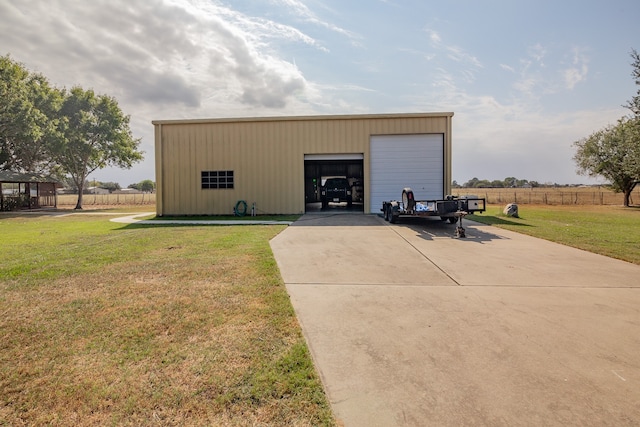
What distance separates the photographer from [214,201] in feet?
58.9

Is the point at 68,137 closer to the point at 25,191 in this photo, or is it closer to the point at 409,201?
the point at 25,191

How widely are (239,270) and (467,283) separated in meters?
3.65

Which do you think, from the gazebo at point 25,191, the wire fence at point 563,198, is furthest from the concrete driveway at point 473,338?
the wire fence at point 563,198

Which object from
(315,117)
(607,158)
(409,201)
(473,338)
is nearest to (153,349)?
(473,338)

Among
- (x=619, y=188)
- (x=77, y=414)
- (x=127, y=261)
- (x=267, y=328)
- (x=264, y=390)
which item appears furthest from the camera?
(x=619, y=188)

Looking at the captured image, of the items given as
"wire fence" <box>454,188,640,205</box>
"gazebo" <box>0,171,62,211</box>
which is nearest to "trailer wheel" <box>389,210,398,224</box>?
"wire fence" <box>454,188,640,205</box>

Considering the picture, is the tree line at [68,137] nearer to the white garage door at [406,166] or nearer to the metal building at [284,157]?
the metal building at [284,157]

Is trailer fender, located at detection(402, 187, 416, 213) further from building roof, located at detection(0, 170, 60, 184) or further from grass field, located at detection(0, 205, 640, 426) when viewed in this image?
building roof, located at detection(0, 170, 60, 184)

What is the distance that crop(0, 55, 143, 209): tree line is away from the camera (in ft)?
87.2

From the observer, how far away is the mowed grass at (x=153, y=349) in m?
2.10

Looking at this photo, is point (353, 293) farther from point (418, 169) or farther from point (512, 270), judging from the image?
point (418, 169)

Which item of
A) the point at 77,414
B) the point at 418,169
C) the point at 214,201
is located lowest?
the point at 77,414

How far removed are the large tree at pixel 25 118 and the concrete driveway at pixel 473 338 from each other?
27.5 meters

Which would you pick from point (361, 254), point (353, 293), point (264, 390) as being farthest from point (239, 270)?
point (264, 390)
